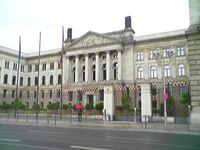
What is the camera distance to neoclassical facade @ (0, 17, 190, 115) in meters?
53.7

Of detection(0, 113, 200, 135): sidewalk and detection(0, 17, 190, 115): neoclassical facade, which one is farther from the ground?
detection(0, 17, 190, 115): neoclassical facade

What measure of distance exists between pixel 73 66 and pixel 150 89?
44.2 metres

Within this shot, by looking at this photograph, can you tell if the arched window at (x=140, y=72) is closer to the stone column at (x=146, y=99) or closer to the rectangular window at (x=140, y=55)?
the rectangular window at (x=140, y=55)

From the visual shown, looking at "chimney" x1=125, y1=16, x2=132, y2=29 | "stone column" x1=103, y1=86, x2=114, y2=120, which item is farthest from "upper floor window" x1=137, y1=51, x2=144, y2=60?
"stone column" x1=103, y1=86, x2=114, y2=120

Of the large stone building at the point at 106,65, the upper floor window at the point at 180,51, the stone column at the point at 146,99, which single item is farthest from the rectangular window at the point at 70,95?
the stone column at the point at 146,99

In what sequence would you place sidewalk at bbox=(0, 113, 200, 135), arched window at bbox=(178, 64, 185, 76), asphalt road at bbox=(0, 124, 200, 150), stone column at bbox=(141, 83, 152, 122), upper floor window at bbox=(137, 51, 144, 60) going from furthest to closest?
upper floor window at bbox=(137, 51, 144, 60)
arched window at bbox=(178, 64, 185, 76)
stone column at bbox=(141, 83, 152, 122)
sidewalk at bbox=(0, 113, 200, 135)
asphalt road at bbox=(0, 124, 200, 150)

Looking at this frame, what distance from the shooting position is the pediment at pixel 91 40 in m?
60.6

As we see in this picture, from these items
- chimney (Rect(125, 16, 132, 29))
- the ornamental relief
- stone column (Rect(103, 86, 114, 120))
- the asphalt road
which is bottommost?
the asphalt road

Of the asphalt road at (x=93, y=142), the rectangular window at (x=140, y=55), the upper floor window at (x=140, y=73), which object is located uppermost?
the rectangular window at (x=140, y=55)

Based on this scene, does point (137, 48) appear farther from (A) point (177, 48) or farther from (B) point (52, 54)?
(B) point (52, 54)

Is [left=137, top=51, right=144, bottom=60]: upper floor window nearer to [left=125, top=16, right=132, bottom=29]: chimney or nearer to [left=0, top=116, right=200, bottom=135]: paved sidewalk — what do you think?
[left=125, top=16, right=132, bottom=29]: chimney

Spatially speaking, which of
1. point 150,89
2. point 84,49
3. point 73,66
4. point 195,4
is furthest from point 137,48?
point 195,4

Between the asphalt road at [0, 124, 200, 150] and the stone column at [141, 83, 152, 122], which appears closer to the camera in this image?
the asphalt road at [0, 124, 200, 150]

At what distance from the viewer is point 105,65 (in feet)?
207
